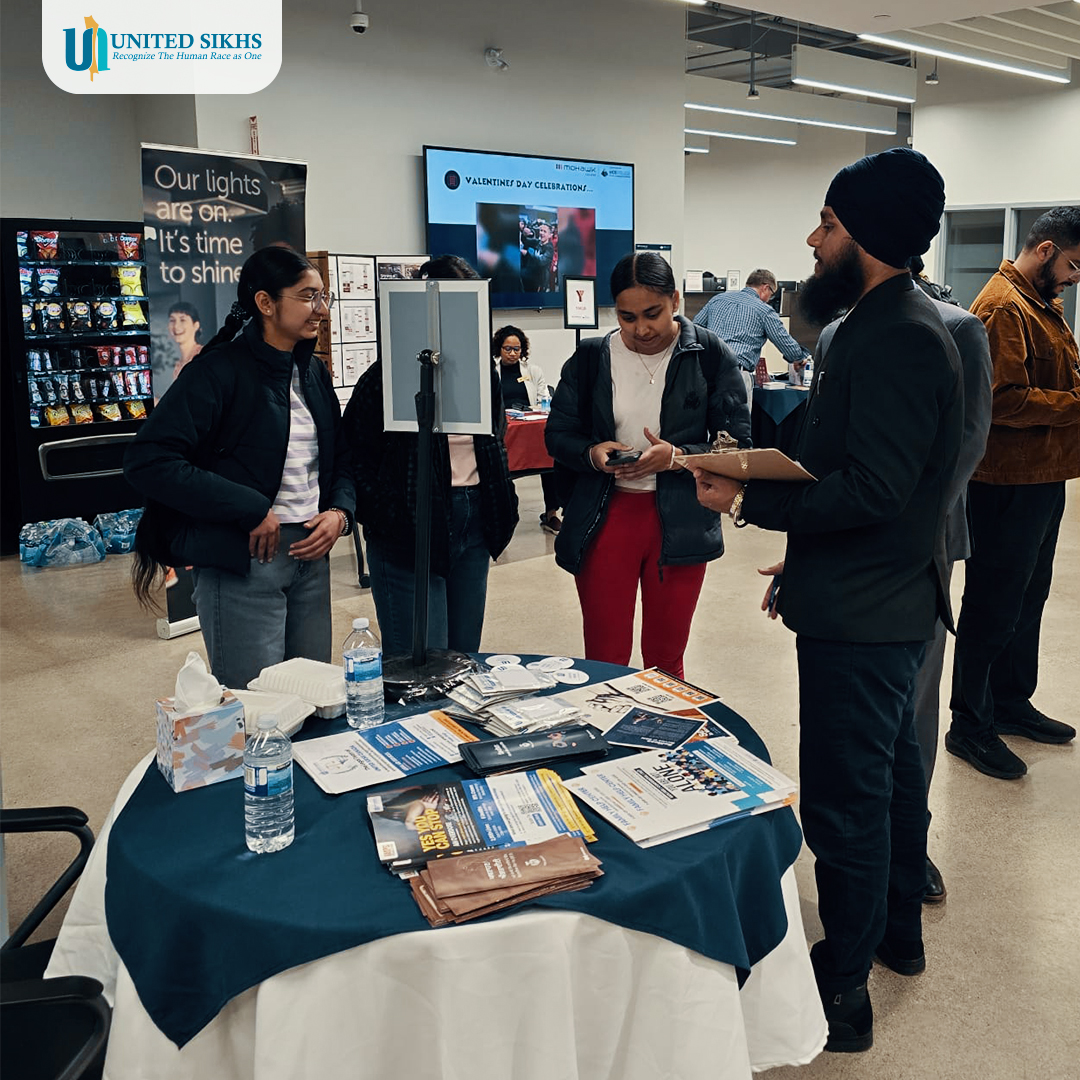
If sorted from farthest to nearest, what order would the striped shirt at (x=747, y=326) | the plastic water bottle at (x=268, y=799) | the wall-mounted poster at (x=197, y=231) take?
the striped shirt at (x=747, y=326)
the wall-mounted poster at (x=197, y=231)
the plastic water bottle at (x=268, y=799)

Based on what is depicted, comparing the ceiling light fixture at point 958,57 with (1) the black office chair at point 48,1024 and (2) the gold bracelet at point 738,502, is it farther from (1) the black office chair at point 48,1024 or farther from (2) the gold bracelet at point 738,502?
(1) the black office chair at point 48,1024

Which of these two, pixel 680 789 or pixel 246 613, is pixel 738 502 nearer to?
pixel 680 789

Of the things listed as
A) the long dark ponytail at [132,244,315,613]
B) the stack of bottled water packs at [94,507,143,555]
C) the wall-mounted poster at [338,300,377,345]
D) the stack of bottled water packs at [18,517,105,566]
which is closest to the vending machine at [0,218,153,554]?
the stack of bottled water packs at [94,507,143,555]

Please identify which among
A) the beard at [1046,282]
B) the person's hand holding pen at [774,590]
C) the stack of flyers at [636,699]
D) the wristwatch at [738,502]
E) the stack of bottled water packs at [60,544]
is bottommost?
the stack of bottled water packs at [60,544]

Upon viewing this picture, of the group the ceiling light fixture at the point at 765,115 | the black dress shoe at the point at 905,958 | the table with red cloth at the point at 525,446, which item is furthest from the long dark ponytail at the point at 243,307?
the ceiling light fixture at the point at 765,115

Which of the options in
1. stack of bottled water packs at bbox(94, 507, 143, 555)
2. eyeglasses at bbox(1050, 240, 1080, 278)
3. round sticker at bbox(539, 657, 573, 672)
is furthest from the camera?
stack of bottled water packs at bbox(94, 507, 143, 555)

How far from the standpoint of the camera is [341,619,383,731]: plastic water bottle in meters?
2.00

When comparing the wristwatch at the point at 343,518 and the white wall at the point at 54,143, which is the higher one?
the white wall at the point at 54,143

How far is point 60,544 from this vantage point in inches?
254

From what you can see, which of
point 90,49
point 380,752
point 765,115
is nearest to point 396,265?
point 90,49

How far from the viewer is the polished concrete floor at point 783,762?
7.37 feet

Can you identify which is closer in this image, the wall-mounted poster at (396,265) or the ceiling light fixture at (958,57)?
the wall-mounted poster at (396,265)

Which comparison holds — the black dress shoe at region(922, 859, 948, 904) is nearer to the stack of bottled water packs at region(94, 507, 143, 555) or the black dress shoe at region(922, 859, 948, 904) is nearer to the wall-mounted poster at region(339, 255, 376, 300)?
the wall-mounted poster at region(339, 255, 376, 300)

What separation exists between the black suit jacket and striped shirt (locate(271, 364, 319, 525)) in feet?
3.72
